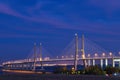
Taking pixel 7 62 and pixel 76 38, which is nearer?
Answer: pixel 76 38

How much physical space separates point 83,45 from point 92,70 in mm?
13228

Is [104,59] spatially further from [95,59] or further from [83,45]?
[83,45]

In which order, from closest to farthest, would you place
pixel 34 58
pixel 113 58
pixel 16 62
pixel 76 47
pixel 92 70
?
pixel 92 70, pixel 76 47, pixel 113 58, pixel 34 58, pixel 16 62

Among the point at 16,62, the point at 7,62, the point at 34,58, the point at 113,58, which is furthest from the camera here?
the point at 7,62

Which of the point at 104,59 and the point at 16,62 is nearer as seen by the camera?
the point at 104,59

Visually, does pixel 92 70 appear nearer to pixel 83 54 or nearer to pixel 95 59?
pixel 83 54

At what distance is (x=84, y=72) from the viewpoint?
73500mm

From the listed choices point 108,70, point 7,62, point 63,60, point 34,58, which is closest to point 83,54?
point 108,70

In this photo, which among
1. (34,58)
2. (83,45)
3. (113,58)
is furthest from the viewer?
(34,58)

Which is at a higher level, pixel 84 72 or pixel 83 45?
pixel 83 45

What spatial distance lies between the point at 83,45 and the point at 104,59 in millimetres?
13271

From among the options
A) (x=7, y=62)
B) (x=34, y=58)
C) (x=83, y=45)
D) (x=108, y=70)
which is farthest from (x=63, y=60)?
(x=7, y=62)

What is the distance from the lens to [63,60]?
101 metres

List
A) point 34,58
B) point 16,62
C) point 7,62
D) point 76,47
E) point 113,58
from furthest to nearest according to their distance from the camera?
point 7,62 < point 16,62 < point 34,58 < point 113,58 < point 76,47
